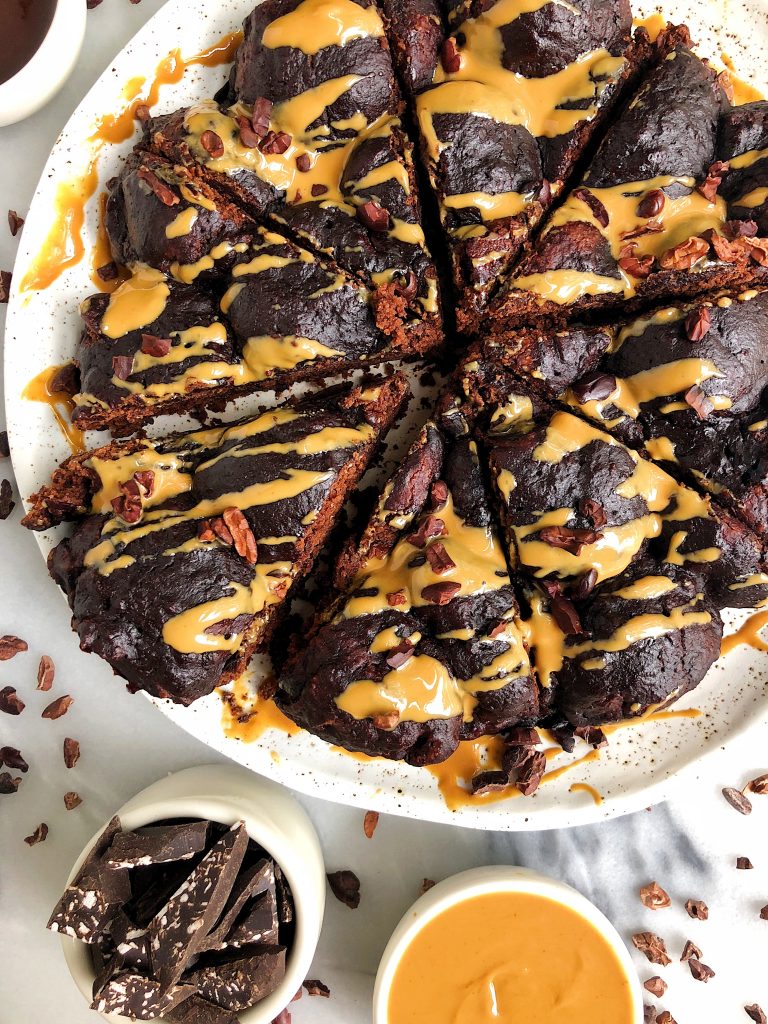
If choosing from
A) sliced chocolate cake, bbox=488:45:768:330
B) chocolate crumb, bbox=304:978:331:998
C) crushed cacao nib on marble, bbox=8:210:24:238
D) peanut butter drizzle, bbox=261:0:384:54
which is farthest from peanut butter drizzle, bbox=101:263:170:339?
chocolate crumb, bbox=304:978:331:998

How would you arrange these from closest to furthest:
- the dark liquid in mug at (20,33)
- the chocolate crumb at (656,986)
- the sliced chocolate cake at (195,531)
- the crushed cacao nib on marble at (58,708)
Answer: the sliced chocolate cake at (195,531) < the dark liquid in mug at (20,33) < the crushed cacao nib on marble at (58,708) < the chocolate crumb at (656,986)

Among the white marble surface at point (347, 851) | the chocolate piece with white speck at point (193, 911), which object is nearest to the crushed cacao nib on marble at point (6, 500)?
the white marble surface at point (347, 851)

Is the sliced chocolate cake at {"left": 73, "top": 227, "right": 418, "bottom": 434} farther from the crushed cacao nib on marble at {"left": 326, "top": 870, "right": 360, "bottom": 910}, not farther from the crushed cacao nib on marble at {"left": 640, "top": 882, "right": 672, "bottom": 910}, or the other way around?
the crushed cacao nib on marble at {"left": 640, "top": 882, "right": 672, "bottom": 910}

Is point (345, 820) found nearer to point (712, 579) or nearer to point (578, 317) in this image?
point (712, 579)

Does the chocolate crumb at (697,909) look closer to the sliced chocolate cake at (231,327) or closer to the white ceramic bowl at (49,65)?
the sliced chocolate cake at (231,327)

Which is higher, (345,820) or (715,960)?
(345,820)

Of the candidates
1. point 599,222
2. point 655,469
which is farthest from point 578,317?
point 655,469

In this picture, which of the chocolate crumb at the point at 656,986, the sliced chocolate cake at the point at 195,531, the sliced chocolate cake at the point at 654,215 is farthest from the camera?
the chocolate crumb at the point at 656,986
